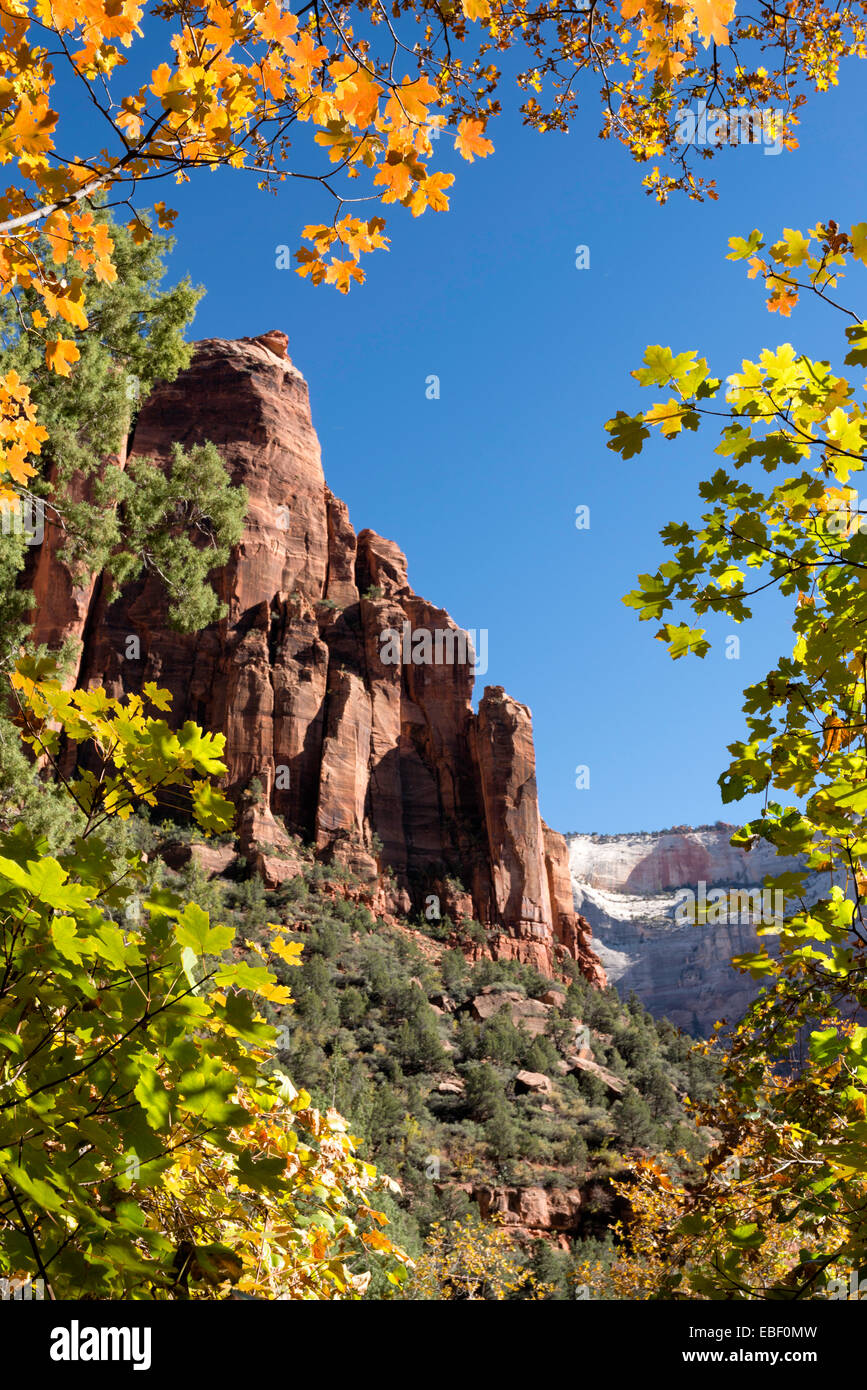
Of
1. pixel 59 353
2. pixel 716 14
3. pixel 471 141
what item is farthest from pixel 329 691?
pixel 716 14

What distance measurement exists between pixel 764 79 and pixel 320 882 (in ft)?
105

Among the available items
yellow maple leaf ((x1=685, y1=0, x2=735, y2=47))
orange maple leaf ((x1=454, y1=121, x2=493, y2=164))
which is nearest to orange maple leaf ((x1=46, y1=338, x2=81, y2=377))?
orange maple leaf ((x1=454, y1=121, x2=493, y2=164))

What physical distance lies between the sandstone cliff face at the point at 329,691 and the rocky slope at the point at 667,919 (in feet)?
92.2

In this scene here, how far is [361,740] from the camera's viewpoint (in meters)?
38.5

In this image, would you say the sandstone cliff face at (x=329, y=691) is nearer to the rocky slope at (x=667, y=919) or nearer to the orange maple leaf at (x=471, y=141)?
the rocky slope at (x=667, y=919)

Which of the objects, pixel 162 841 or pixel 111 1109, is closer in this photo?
pixel 111 1109

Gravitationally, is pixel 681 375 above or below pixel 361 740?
below

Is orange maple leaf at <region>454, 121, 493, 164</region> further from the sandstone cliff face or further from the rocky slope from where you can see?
the rocky slope

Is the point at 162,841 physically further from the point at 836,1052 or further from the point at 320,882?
the point at 836,1052

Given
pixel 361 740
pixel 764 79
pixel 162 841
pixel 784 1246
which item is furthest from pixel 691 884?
pixel 764 79

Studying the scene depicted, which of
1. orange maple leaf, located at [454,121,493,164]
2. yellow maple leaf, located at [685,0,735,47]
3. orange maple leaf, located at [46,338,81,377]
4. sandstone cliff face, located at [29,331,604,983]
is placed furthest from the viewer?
sandstone cliff face, located at [29,331,604,983]

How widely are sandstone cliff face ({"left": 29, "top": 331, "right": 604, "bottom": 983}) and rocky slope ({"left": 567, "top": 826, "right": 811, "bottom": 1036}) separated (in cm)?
2809

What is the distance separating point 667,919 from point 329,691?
57577 millimetres

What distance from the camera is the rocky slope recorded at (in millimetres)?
74812
